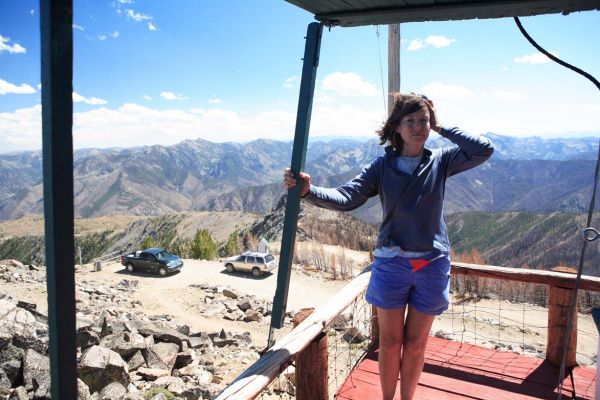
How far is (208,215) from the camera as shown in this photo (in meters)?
94.7

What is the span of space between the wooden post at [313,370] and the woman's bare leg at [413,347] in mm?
491

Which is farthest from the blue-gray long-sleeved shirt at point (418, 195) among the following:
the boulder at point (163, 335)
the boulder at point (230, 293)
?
the boulder at point (230, 293)

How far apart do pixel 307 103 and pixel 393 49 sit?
3002 millimetres

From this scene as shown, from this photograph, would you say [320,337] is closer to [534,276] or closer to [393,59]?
[534,276]

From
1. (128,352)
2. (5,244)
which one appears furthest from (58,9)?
(5,244)

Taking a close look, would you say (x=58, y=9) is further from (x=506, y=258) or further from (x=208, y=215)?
(x=208, y=215)

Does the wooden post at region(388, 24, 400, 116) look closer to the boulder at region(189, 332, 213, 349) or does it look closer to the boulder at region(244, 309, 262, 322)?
the boulder at region(189, 332, 213, 349)

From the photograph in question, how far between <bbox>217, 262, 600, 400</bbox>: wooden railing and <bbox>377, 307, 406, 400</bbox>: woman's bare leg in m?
0.41

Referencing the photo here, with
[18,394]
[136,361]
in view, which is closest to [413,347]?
[18,394]

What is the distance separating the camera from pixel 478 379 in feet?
10.8

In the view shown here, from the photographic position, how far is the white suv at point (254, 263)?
57.6 feet

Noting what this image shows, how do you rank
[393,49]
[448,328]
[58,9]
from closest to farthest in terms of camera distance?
[58,9], [393,49], [448,328]

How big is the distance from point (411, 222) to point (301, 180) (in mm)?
603

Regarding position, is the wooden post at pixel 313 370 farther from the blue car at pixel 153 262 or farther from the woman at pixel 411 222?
the blue car at pixel 153 262
